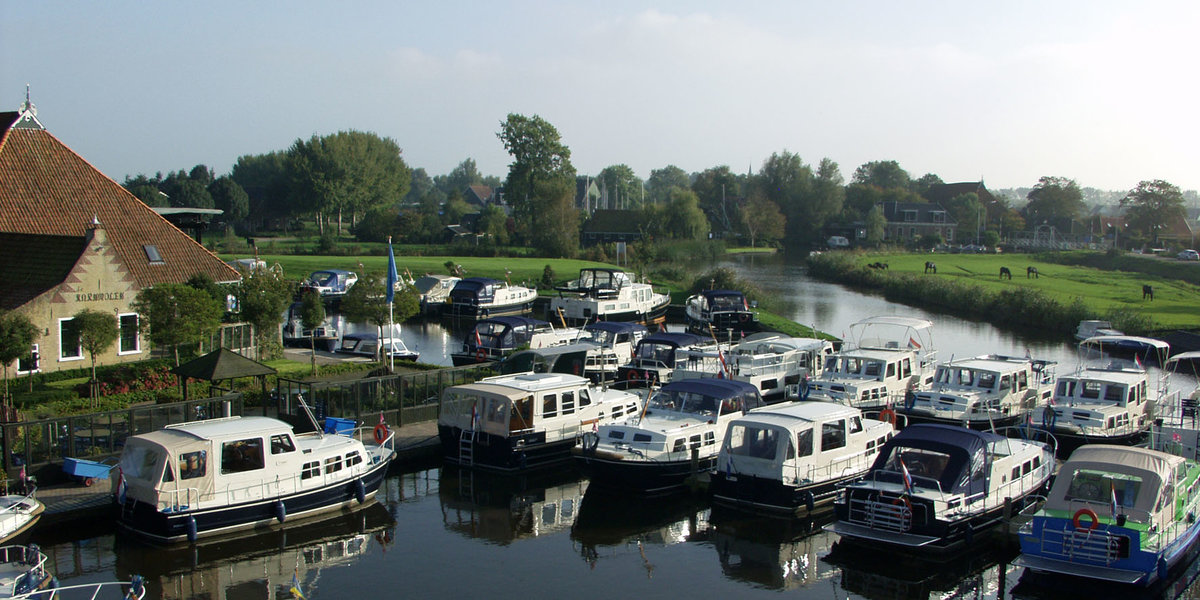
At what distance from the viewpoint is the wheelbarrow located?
1859 cm

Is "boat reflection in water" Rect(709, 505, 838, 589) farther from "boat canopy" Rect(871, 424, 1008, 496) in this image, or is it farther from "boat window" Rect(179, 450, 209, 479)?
"boat window" Rect(179, 450, 209, 479)

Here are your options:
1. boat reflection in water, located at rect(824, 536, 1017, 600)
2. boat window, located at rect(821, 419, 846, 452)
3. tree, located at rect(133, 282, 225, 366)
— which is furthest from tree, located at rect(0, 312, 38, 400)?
boat reflection in water, located at rect(824, 536, 1017, 600)

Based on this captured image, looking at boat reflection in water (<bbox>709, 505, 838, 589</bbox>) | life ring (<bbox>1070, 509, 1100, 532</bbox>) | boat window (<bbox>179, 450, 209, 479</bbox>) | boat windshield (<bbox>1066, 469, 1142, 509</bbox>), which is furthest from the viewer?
boat window (<bbox>179, 450, 209, 479</bbox>)

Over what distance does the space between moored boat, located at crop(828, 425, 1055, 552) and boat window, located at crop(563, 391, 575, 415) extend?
24.9 ft

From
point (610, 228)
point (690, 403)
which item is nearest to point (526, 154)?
point (610, 228)

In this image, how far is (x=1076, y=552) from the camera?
15469 mm

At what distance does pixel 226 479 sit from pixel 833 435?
12522mm

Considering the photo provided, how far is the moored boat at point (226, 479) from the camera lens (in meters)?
17.0

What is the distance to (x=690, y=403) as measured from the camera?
22.3 meters

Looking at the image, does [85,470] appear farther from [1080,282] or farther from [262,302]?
[1080,282]

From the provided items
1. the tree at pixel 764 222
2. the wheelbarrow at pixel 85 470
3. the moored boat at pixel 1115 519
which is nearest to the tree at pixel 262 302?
the wheelbarrow at pixel 85 470

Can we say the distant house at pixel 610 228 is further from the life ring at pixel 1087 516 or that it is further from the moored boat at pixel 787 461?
Answer: the life ring at pixel 1087 516

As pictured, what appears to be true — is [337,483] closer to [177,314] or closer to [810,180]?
[177,314]

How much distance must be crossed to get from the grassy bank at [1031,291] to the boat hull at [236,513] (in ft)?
131
